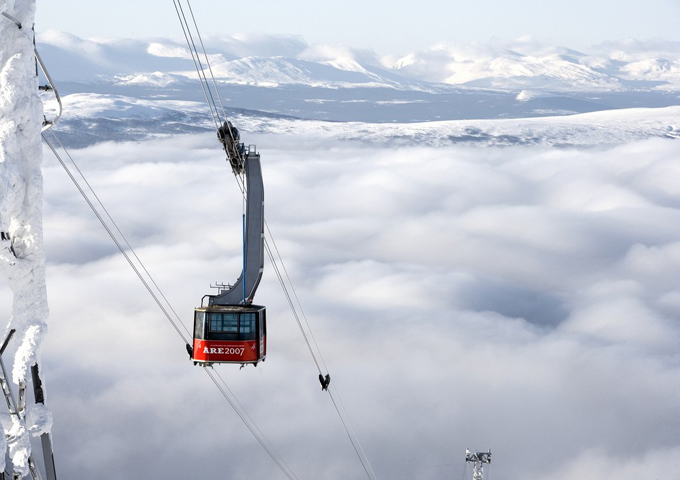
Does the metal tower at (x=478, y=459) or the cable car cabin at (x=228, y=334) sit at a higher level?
the cable car cabin at (x=228, y=334)

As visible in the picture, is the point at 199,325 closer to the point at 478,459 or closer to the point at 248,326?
the point at 248,326

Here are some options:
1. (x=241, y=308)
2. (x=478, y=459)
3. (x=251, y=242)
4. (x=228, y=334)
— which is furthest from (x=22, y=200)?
(x=478, y=459)

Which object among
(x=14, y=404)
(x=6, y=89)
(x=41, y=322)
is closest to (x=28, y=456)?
(x=14, y=404)

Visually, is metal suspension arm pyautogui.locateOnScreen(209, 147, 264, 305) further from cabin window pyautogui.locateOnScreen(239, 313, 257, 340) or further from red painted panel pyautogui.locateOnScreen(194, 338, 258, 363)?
red painted panel pyautogui.locateOnScreen(194, 338, 258, 363)

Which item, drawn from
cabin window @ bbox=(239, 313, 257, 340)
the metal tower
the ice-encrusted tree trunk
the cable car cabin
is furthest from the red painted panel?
the metal tower

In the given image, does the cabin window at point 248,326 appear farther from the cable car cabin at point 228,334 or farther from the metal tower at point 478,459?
the metal tower at point 478,459

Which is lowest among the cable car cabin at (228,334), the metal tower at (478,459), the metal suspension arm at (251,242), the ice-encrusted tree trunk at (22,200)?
the ice-encrusted tree trunk at (22,200)

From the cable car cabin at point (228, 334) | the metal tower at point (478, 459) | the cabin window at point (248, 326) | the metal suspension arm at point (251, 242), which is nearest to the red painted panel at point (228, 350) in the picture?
the cable car cabin at point (228, 334)

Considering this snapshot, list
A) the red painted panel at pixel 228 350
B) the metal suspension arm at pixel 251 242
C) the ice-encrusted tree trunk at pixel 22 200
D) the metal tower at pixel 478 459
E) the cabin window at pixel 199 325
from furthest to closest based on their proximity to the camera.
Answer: the metal tower at pixel 478 459, the metal suspension arm at pixel 251 242, the cabin window at pixel 199 325, the red painted panel at pixel 228 350, the ice-encrusted tree trunk at pixel 22 200
